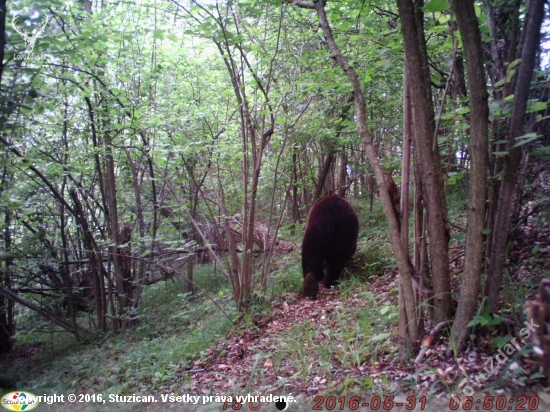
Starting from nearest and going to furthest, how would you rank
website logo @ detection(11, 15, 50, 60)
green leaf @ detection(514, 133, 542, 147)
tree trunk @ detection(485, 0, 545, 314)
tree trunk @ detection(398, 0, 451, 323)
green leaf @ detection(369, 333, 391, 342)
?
1. green leaf @ detection(514, 133, 542, 147)
2. tree trunk @ detection(485, 0, 545, 314)
3. tree trunk @ detection(398, 0, 451, 323)
4. website logo @ detection(11, 15, 50, 60)
5. green leaf @ detection(369, 333, 391, 342)

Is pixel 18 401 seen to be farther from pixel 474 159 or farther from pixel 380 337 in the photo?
pixel 474 159

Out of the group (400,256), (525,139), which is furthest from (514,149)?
(400,256)

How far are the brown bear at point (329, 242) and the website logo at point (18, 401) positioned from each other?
10.4 ft

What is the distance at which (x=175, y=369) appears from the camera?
3883 millimetres

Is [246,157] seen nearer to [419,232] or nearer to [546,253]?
[419,232]

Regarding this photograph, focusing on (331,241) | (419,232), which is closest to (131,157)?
(331,241)

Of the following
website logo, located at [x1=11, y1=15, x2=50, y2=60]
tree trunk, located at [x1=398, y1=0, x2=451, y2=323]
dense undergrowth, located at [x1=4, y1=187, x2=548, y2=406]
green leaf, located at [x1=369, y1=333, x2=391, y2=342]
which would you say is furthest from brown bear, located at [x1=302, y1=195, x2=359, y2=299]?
website logo, located at [x1=11, y1=15, x2=50, y2=60]

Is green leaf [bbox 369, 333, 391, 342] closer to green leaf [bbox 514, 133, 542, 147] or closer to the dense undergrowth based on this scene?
the dense undergrowth

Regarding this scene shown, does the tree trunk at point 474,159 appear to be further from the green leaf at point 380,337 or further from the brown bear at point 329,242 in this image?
the brown bear at point 329,242

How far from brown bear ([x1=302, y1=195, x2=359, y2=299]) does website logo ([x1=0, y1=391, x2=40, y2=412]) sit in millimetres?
3178

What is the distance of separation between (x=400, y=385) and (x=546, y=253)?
5.53 ft

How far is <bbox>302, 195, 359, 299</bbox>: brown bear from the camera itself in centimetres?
527

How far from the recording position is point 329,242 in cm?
529

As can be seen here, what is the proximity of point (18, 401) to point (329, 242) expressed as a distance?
3.68 metres
